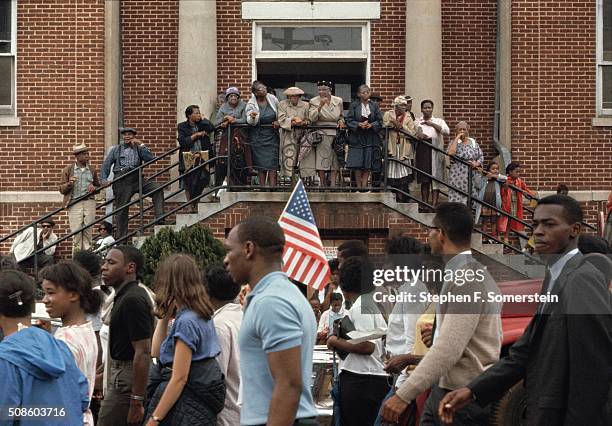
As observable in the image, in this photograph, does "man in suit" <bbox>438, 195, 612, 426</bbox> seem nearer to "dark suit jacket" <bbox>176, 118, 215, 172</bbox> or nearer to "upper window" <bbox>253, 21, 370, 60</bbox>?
"dark suit jacket" <bbox>176, 118, 215, 172</bbox>

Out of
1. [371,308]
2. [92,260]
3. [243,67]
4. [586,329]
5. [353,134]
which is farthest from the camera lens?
[243,67]

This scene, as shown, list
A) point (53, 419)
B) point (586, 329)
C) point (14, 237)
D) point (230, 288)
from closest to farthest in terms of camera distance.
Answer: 1. point (586, 329)
2. point (53, 419)
3. point (230, 288)
4. point (14, 237)

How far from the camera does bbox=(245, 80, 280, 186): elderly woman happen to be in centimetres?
1880

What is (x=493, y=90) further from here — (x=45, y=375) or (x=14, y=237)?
(x=45, y=375)

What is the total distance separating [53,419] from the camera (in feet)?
23.0

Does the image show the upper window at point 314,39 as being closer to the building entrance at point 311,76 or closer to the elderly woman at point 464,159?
the building entrance at point 311,76

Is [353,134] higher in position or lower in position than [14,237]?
higher

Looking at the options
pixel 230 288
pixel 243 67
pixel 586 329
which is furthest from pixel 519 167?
pixel 586 329

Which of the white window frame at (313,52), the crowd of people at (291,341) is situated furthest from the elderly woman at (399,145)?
the crowd of people at (291,341)

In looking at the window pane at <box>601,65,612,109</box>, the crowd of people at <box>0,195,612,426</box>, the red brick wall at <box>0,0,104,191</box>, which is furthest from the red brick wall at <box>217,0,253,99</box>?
the crowd of people at <box>0,195,612,426</box>

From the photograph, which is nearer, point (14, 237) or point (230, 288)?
point (230, 288)

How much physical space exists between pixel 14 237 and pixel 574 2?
8.85 metres

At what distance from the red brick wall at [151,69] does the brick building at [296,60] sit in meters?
0.02

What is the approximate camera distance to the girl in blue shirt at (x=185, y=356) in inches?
327
